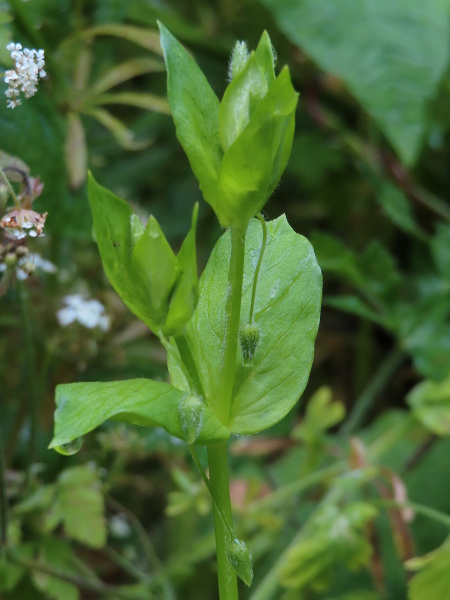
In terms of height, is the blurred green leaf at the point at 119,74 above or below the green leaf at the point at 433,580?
above

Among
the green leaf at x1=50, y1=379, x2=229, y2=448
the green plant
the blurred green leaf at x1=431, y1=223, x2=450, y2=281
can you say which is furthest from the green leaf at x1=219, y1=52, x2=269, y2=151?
the blurred green leaf at x1=431, y1=223, x2=450, y2=281

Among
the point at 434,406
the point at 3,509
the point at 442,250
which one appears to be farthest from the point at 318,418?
the point at 3,509

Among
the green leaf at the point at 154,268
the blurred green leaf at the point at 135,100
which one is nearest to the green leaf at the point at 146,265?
the green leaf at the point at 154,268

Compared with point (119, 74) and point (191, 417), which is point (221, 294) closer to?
point (191, 417)

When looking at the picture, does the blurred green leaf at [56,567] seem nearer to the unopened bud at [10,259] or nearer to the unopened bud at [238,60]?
the unopened bud at [10,259]

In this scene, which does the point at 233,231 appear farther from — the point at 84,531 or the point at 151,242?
the point at 84,531

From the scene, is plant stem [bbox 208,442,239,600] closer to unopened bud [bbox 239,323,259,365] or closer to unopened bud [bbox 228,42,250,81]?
unopened bud [bbox 239,323,259,365]
